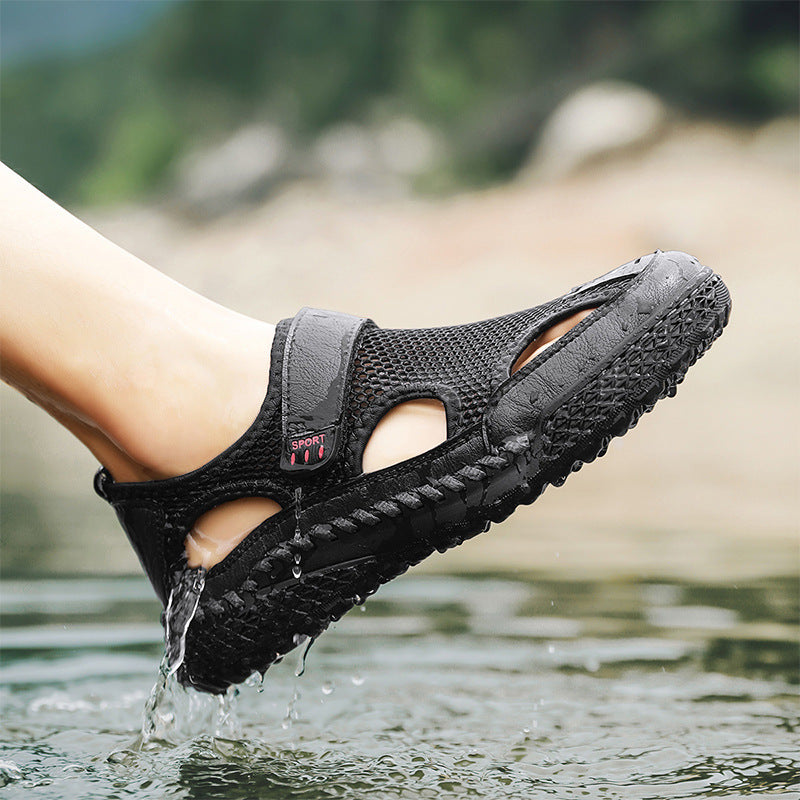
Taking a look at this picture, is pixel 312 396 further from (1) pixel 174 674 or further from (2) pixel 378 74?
(2) pixel 378 74

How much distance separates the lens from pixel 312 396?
1.00 meters

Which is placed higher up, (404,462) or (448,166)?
(448,166)

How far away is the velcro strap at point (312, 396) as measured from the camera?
3.24ft

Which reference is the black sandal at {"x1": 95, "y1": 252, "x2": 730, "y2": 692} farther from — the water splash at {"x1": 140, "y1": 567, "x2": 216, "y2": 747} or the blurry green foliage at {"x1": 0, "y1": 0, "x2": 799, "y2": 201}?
the blurry green foliage at {"x1": 0, "y1": 0, "x2": 799, "y2": 201}

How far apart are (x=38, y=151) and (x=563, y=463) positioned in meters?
14.6

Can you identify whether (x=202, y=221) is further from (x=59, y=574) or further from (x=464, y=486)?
(x=464, y=486)

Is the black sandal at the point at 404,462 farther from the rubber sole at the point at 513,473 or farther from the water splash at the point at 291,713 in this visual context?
the water splash at the point at 291,713

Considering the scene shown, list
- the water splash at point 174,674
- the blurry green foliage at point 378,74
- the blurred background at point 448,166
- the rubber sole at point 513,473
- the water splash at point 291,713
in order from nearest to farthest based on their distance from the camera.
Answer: the rubber sole at point 513,473, the water splash at point 174,674, the water splash at point 291,713, the blurred background at point 448,166, the blurry green foliage at point 378,74

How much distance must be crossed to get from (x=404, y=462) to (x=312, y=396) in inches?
3.7

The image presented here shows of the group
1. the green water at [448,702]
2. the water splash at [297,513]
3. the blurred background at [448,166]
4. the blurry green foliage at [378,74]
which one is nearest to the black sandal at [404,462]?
the water splash at [297,513]

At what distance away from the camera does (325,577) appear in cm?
101

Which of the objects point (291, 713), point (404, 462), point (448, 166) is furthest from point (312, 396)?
point (448, 166)

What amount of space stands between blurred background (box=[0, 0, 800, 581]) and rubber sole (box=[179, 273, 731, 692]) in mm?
2018

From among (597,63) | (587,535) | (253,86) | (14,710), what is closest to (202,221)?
(253,86)
